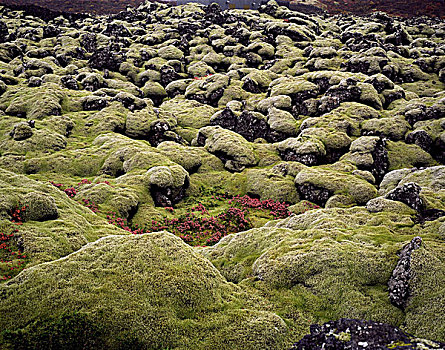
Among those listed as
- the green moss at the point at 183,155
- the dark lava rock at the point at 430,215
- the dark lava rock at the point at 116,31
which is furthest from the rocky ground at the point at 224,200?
the dark lava rock at the point at 116,31

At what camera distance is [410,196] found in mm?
22375

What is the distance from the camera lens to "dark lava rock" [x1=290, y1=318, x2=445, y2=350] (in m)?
8.91

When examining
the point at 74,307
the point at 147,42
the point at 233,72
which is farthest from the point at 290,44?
the point at 74,307

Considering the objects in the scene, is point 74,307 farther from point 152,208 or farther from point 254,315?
point 152,208

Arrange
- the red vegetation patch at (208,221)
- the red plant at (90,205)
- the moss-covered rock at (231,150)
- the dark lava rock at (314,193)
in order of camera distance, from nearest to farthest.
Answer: the red plant at (90,205), the red vegetation patch at (208,221), the dark lava rock at (314,193), the moss-covered rock at (231,150)

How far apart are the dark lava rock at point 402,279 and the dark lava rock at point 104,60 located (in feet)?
315

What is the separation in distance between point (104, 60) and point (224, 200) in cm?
7703

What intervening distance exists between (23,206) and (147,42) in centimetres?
10844

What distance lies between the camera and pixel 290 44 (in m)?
102

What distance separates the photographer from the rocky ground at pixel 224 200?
11500mm

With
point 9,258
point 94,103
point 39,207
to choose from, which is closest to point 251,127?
point 94,103

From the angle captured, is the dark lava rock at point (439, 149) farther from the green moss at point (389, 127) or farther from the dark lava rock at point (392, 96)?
the dark lava rock at point (392, 96)

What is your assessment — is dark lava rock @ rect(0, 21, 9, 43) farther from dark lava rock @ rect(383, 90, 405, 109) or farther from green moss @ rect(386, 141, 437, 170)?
green moss @ rect(386, 141, 437, 170)

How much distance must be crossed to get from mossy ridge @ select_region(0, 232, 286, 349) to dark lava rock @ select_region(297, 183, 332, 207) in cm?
2302
